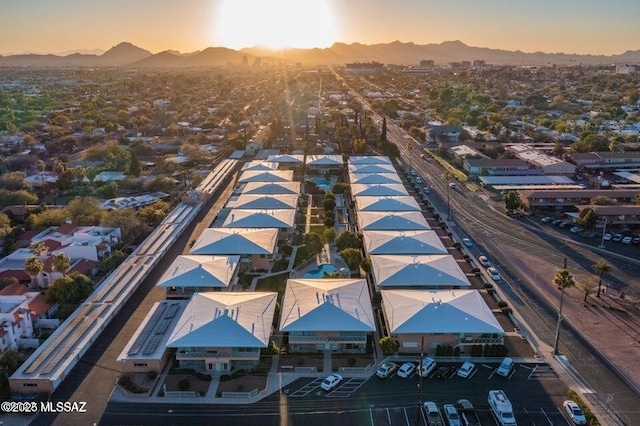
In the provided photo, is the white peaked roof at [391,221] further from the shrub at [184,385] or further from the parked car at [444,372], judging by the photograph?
the shrub at [184,385]

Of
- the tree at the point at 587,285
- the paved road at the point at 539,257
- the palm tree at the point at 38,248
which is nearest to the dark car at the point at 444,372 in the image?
the paved road at the point at 539,257

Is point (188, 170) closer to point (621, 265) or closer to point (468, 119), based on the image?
point (621, 265)

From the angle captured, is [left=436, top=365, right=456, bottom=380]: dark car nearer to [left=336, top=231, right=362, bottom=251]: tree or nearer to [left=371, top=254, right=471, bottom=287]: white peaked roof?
[left=371, top=254, right=471, bottom=287]: white peaked roof

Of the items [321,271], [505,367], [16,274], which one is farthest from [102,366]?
[505,367]

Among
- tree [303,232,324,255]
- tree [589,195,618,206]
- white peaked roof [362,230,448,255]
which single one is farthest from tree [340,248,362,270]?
tree [589,195,618,206]

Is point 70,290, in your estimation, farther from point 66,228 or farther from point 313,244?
point 313,244
